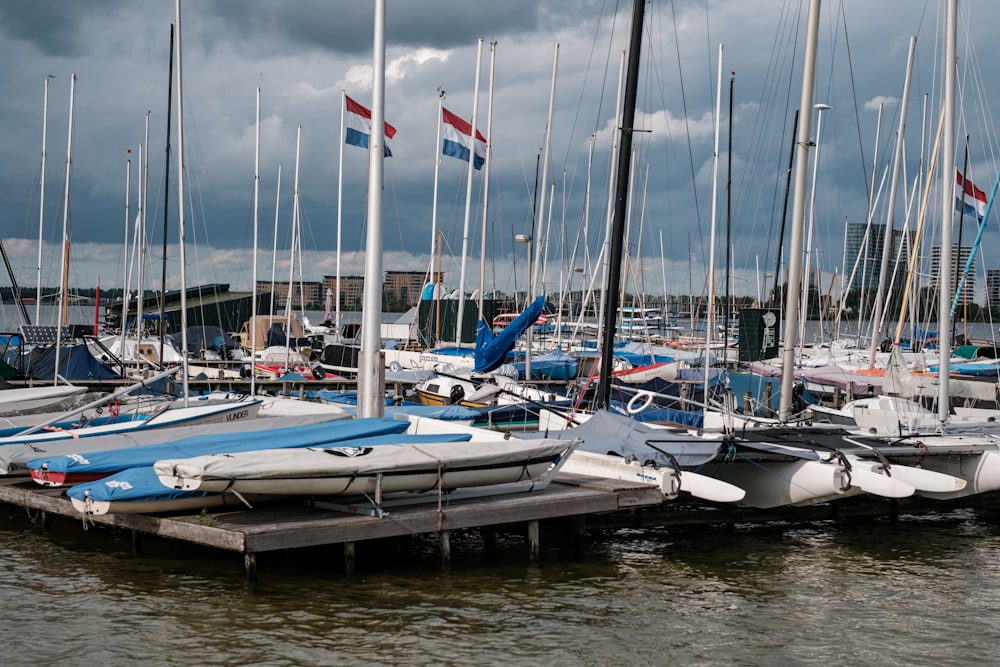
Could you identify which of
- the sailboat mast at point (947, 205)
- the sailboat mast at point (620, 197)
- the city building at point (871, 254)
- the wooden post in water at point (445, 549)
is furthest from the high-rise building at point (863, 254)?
the wooden post in water at point (445, 549)

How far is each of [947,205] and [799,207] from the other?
16.2 ft

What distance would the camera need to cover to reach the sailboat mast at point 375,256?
1812 centimetres

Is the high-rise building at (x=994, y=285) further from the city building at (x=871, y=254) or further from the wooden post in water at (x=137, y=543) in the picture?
the wooden post in water at (x=137, y=543)

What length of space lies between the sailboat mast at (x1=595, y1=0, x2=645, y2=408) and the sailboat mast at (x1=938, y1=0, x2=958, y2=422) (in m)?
7.93

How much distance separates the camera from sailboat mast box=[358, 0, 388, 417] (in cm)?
1812

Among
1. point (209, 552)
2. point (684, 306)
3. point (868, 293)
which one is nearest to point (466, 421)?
point (209, 552)

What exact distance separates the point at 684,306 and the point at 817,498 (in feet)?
233

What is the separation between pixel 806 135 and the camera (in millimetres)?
20547

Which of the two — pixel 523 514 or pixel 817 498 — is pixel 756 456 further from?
pixel 523 514

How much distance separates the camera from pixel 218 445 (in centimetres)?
1681

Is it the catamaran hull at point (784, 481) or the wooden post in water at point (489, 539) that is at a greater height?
the catamaran hull at point (784, 481)

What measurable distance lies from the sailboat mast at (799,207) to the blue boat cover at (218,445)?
26.5ft

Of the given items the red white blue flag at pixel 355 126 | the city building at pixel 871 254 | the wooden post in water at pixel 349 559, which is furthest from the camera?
the city building at pixel 871 254

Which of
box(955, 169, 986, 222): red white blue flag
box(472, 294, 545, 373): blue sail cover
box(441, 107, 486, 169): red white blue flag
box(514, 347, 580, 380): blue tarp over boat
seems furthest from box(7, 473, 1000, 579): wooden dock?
box(955, 169, 986, 222): red white blue flag
